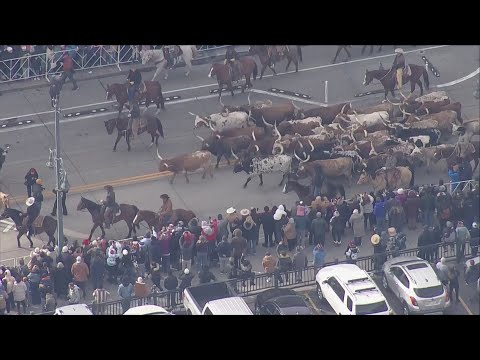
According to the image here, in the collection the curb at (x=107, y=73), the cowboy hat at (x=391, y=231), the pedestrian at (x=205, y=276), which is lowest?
the pedestrian at (x=205, y=276)

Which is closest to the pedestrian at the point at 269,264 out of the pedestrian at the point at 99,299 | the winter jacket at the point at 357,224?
the winter jacket at the point at 357,224

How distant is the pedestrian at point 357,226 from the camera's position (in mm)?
53406

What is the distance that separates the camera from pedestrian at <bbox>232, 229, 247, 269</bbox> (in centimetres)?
5222

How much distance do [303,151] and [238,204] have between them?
93.2 inches

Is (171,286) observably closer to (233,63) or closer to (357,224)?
(357,224)

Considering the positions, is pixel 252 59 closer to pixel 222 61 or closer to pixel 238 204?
pixel 222 61

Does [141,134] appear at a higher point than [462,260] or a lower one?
higher

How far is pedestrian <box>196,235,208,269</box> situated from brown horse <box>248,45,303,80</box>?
11.4 m

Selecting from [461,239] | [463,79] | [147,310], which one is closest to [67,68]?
[463,79]

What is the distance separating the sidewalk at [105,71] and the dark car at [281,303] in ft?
44.7

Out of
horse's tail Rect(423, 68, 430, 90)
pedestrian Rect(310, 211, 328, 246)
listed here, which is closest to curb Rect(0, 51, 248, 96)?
horse's tail Rect(423, 68, 430, 90)

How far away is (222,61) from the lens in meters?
63.4

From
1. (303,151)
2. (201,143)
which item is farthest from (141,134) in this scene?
(303,151)

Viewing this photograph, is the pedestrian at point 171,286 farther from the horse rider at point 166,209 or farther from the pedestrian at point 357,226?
the pedestrian at point 357,226
